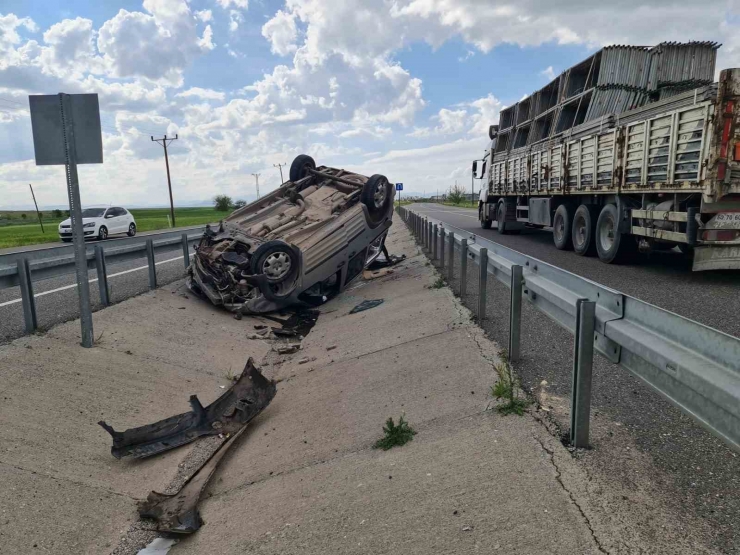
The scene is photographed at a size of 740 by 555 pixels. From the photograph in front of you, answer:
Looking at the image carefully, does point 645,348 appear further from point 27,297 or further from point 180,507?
point 27,297

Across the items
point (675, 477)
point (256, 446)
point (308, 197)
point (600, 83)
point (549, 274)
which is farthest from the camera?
point (600, 83)

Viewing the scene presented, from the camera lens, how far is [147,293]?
27.1 feet

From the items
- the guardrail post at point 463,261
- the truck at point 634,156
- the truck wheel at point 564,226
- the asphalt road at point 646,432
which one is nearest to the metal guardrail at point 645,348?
the asphalt road at point 646,432

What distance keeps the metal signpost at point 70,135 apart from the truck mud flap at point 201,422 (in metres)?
1.86

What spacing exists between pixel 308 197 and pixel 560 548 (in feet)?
28.1

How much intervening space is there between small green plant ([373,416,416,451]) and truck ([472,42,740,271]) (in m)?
5.91

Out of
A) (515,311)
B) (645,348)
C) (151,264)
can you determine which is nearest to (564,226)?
(151,264)

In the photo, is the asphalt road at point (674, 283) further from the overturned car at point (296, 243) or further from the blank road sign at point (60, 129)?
Result: the blank road sign at point (60, 129)

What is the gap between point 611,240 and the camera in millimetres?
10656

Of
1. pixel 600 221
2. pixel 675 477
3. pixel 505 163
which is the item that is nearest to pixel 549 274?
pixel 675 477

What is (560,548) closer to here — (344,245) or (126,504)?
(126,504)

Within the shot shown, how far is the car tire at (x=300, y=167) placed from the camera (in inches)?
448

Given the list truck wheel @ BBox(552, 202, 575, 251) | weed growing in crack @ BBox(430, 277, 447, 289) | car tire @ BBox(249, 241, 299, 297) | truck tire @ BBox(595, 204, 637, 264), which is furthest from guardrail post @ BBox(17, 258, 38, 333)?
truck wheel @ BBox(552, 202, 575, 251)

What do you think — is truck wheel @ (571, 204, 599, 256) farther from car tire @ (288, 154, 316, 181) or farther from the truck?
car tire @ (288, 154, 316, 181)
